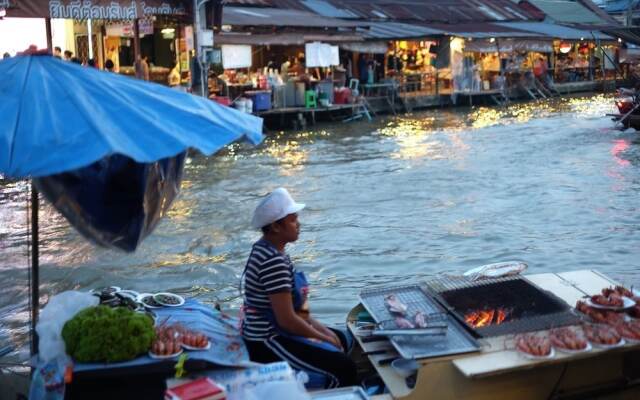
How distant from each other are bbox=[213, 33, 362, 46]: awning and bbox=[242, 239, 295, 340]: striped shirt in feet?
63.0

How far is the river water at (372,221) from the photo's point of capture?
847 cm

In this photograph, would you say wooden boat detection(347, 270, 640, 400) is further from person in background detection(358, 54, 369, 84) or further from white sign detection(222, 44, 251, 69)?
person in background detection(358, 54, 369, 84)

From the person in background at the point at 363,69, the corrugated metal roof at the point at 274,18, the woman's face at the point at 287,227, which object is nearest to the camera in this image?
the woman's face at the point at 287,227

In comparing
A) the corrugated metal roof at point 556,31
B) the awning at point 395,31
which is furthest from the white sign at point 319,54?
the corrugated metal roof at point 556,31

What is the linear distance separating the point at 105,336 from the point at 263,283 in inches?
31.4

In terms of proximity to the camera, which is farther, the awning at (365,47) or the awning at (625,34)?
the awning at (625,34)

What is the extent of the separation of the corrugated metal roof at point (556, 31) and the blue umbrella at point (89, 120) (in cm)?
3487

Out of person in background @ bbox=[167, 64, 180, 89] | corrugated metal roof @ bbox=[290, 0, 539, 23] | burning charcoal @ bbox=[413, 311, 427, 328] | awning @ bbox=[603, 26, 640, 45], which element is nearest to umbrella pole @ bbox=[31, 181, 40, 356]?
burning charcoal @ bbox=[413, 311, 427, 328]

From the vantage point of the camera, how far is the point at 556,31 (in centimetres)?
3866

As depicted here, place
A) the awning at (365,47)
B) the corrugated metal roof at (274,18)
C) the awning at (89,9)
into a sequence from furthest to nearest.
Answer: the awning at (365,47), the corrugated metal roof at (274,18), the awning at (89,9)

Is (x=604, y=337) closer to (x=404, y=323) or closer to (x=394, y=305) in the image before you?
(x=404, y=323)

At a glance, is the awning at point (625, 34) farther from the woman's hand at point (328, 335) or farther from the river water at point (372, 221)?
the woman's hand at point (328, 335)

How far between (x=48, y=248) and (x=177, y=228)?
1761 mm

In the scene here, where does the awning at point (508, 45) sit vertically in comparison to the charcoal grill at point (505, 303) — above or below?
above
